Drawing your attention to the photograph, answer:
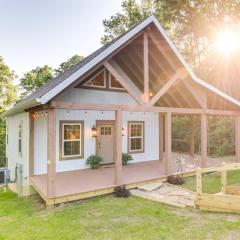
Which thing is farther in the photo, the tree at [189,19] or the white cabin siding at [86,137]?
the tree at [189,19]

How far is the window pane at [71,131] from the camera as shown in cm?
1060

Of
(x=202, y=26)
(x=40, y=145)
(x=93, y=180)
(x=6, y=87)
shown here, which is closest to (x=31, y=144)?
(x=40, y=145)

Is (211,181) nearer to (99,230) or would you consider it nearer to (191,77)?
(191,77)

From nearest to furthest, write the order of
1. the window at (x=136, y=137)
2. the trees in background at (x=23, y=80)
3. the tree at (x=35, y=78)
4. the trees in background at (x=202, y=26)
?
1. the window at (x=136, y=137)
2. the trees in background at (x=202, y=26)
3. the tree at (x=35, y=78)
4. the trees in background at (x=23, y=80)

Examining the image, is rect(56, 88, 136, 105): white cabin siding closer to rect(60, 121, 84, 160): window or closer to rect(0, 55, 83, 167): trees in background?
rect(60, 121, 84, 160): window

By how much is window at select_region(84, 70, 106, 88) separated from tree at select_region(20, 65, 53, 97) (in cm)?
1519

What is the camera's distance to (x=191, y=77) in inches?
388

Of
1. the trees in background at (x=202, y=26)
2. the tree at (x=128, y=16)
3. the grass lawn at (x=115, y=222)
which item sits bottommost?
the grass lawn at (x=115, y=222)

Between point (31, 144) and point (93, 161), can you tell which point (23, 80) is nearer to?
point (31, 144)

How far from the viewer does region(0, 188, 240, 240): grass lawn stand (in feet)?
17.2

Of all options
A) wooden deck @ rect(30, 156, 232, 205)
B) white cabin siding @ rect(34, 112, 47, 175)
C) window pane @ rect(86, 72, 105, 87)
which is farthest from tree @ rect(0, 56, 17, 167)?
wooden deck @ rect(30, 156, 232, 205)

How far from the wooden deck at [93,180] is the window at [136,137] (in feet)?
3.65

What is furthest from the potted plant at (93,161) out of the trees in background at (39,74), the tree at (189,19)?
the tree at (189,19)

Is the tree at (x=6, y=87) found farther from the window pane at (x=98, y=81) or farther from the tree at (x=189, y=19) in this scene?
→ the window pane at (x=98, y=81)
